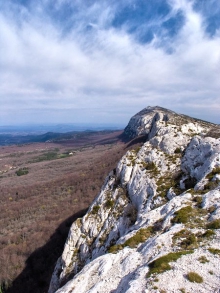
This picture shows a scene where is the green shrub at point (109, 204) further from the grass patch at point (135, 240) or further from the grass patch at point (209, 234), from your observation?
the grass patch at point (209, 234)

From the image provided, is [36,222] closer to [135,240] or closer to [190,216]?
[135,240]

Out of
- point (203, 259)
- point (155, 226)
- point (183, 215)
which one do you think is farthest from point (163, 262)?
point (183, 215)

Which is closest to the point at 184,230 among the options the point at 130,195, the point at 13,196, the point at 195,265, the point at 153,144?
the point at 195,265

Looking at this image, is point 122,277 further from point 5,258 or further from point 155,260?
point 5,258

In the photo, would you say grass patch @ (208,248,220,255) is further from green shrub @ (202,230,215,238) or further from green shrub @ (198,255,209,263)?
green shrub @ (202,230,215,238)

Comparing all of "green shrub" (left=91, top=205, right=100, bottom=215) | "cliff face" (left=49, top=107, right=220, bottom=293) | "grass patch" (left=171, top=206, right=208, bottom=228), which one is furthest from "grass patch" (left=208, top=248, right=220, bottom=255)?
"green shrub" (left=91, top=205, right=100, bottom=215)
